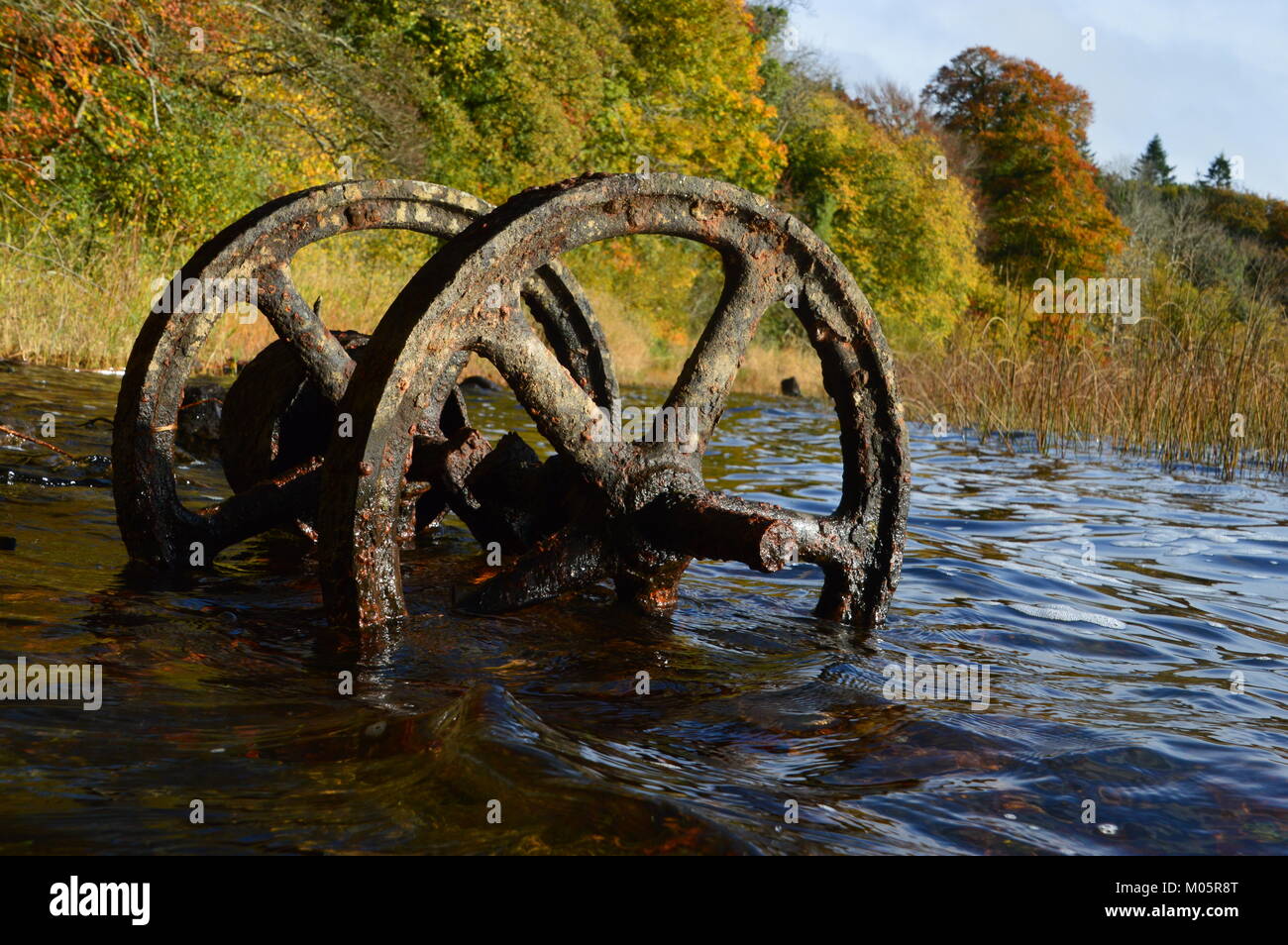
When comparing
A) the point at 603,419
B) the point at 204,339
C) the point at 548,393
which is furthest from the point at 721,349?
the point at 204,339

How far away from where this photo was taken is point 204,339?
4500 mm

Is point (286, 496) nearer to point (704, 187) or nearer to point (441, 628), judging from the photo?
point (441, 628)

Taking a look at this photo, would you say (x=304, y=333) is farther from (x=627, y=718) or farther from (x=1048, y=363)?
(x=1048, y=363)

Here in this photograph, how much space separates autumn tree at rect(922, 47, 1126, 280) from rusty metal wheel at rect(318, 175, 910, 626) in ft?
143

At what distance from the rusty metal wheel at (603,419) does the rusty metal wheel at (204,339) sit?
1.83 feet

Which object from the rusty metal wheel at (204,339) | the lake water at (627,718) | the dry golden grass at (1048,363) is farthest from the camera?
the dry golden grass at (1048,363)

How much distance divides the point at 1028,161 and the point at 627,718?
50.6 meters

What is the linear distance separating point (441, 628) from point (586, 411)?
2.91 ft

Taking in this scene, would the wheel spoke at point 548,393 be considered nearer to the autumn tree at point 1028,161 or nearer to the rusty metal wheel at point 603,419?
the rusty metal wheel at point 603,419

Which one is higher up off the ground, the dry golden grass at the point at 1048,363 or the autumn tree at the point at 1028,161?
the autumn tree at the point at 1028,161

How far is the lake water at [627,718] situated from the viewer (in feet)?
7.99

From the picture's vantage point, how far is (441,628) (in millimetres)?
3947

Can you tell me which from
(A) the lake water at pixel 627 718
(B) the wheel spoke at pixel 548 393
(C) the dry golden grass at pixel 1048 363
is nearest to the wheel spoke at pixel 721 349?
(B) the wheel spoke at pixel 548 393
